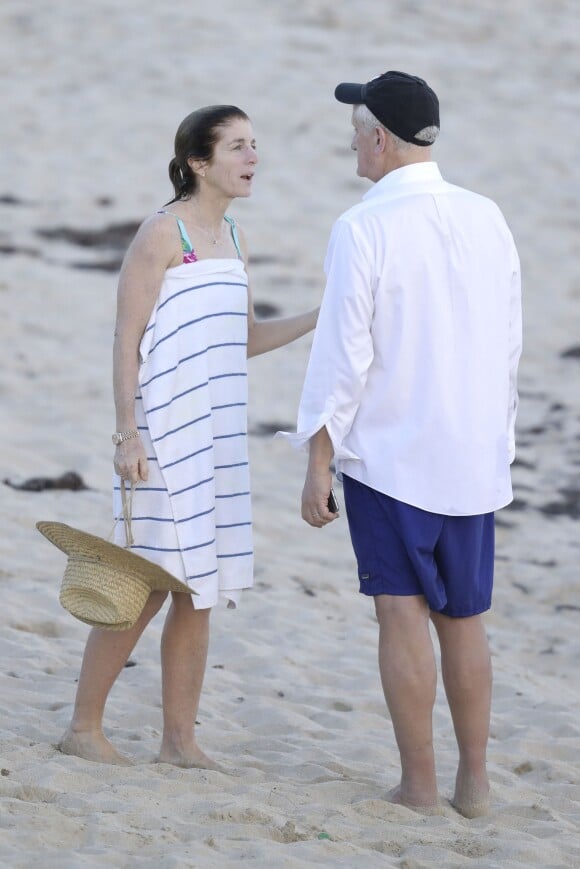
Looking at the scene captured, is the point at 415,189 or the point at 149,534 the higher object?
the point at 415,189

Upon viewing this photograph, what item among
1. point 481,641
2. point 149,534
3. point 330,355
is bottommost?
point 481,641

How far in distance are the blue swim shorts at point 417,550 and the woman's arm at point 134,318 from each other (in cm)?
57

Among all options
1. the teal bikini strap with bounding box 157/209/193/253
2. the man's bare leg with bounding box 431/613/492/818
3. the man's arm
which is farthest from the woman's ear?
the man's bare leg with bounding box 431/613/492/818

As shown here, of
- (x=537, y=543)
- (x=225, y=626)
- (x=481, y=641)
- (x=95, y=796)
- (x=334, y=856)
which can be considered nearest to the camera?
(x=334, y=856)

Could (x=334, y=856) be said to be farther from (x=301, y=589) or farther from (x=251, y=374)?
(x=251, y=374)

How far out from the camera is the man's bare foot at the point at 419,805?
3.35 metres

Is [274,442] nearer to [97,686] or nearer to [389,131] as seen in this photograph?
[97,686]

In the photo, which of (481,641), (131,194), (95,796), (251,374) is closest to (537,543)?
(251,374)

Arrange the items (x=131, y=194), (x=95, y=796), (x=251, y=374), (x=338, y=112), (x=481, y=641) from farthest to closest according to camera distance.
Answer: (x=338, y=112), (x=131, y=194), (x=251, y=374), (x=481, y=641), (x=95, y=796)

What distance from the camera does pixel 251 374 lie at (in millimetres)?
8172

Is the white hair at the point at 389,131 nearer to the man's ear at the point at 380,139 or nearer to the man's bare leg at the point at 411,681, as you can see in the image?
the man's ear at the point at 380,139

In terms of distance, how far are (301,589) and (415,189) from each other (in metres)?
2.64

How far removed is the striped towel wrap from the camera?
3.51 meters

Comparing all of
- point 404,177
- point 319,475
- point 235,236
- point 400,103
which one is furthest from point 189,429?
point 400,103
